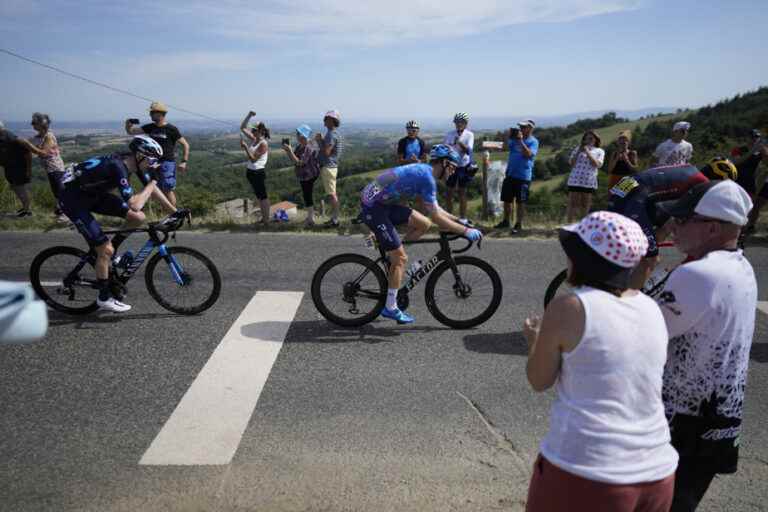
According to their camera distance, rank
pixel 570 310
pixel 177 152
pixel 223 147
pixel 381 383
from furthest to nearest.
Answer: pixel 223 147, pixel 177 152, pixel 381 383, pixel 570 310

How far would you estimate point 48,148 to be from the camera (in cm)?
1069

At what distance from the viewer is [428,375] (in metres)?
5.16

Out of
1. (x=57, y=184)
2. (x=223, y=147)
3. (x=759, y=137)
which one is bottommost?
(x=223, y=147)

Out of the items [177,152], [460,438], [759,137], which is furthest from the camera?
[177,152]

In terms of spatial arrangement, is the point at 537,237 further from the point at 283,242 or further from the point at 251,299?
the point at 251,299

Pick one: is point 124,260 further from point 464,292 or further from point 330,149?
point 330,149

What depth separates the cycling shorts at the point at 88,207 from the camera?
238 inches

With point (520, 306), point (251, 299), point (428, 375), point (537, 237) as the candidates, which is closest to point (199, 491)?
point (428, 375)

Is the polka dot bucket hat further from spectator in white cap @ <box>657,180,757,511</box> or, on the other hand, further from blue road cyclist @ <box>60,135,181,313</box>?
blue road cyclist @ <box>60,135,181,313</box>

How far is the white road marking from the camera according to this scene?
392 cm

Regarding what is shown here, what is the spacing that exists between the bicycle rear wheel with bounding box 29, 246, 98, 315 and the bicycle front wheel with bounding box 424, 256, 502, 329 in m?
3.80

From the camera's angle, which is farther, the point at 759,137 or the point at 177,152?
the point at 177,152

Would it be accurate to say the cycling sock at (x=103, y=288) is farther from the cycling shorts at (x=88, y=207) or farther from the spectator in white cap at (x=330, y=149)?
the spectator in white cap at (x=330, y=149)

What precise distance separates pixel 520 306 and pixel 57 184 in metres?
8.97
